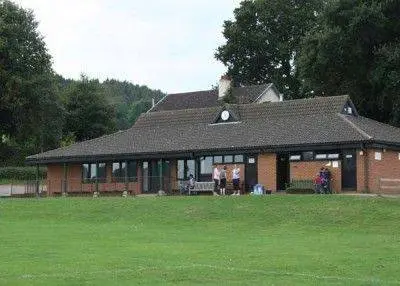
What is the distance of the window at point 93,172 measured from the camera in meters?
47.9

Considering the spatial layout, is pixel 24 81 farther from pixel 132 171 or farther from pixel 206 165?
pixel 206 165

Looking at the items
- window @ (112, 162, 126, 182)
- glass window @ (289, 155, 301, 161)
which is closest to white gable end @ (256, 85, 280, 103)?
window @ (112, 162, 126, 182)

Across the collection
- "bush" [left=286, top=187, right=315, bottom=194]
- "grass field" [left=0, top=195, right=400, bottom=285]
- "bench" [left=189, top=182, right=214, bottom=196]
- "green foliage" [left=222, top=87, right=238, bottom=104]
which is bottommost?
"grass field" [left=0, top=195, right=400, bottom=285]

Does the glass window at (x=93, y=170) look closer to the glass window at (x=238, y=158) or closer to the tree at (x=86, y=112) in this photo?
the glass window at (x=238, y=158)

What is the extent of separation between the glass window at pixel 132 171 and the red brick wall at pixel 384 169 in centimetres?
1501

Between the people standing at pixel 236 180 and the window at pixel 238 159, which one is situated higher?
the window at pixel 238 159

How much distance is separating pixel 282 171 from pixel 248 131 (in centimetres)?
363

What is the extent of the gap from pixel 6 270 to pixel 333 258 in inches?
290

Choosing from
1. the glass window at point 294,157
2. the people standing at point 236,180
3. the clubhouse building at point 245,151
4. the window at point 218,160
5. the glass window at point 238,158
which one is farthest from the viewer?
the window at point 218,160

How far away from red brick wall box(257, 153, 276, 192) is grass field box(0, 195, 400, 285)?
723 centimetres

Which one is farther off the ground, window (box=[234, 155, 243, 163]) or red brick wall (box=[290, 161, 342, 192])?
window (box=[234, 155, 243, 163])

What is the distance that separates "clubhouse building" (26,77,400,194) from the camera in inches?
1548

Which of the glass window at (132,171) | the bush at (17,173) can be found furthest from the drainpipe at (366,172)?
the bush at (17,173)

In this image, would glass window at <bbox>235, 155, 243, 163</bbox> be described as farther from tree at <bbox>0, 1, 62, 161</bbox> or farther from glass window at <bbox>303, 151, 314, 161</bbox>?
tree at <bbox>0, 1, 62, 161</bbox>
